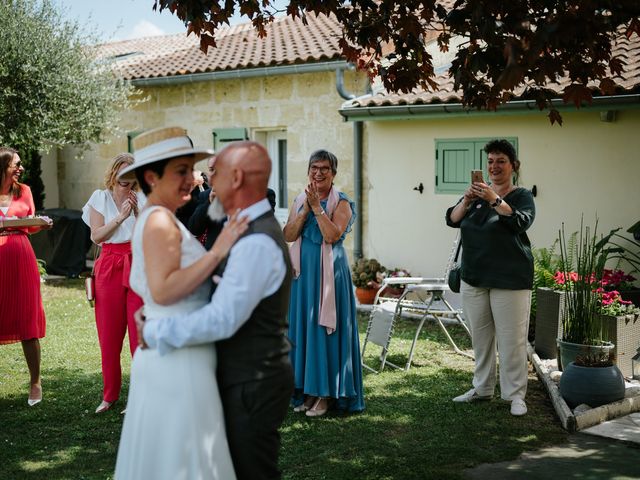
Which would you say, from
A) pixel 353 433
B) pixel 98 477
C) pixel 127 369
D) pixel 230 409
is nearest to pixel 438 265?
pixel 127 369

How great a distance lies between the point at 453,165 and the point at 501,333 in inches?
223

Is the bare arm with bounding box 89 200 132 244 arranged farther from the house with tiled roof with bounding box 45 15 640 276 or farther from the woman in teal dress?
the house with tiled roof with bounding box 45 15 640 276

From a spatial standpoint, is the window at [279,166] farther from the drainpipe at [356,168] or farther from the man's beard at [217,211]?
the man's beard at [217,211]

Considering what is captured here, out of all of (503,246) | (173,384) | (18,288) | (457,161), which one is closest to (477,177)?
(503,246)

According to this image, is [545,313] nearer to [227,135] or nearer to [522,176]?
[522,176]

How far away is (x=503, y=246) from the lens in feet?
20.7

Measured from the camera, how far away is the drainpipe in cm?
1282

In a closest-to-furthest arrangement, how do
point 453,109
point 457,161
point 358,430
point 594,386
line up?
point 358,430, point 594,386, point 453,109, point 457,161

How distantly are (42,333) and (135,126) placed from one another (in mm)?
10602

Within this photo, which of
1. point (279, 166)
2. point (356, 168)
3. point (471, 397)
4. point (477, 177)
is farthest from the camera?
point (279, 166)

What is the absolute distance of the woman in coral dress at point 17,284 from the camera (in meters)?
6.74

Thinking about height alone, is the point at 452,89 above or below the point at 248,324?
above

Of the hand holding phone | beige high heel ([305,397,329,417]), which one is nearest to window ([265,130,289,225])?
beige high heel ([305,397,329,417])

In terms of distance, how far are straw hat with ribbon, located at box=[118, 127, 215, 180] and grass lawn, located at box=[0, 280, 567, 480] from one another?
2.55m
